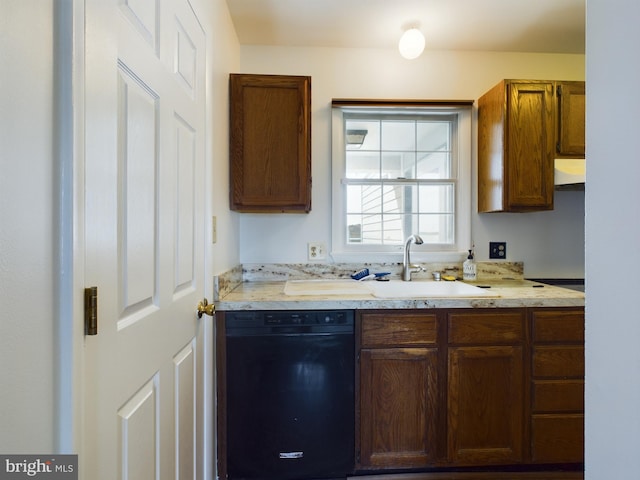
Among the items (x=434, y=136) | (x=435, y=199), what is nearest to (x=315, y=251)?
(x=435, y=199)

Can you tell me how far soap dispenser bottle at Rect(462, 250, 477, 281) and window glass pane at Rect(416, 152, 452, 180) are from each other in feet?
1.95

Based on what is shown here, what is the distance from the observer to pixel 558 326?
165cm

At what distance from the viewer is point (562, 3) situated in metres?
1.81

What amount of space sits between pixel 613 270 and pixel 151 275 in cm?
103

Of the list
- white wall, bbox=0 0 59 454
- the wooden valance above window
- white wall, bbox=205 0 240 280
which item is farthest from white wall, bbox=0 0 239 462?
the wooden valance above window

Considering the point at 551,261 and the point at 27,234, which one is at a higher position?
the point at 27,234

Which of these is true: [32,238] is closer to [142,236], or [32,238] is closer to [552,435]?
[142,236]

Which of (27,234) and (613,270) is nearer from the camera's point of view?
(27,234)

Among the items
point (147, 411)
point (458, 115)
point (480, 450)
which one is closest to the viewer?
point (147, 411)

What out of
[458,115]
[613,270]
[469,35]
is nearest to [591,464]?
[613,270]

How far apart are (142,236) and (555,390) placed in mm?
1980

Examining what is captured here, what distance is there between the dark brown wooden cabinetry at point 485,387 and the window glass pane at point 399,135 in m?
1.25

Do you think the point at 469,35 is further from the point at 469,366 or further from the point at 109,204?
the point at 109,204

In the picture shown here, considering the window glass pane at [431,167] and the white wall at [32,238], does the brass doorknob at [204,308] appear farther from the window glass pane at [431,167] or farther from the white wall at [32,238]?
the window glass pane at [431,167]
